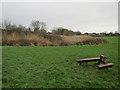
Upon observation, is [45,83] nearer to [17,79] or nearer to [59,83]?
[59,83]

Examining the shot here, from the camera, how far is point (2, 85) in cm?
226

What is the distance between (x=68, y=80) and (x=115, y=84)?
135 centimetres

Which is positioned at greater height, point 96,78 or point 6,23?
point 6,23

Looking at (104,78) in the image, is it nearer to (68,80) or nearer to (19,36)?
(68,80)

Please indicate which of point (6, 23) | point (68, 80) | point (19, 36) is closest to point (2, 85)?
point (68, 80)

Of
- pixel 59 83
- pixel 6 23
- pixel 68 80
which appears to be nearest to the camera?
pixel 59 83

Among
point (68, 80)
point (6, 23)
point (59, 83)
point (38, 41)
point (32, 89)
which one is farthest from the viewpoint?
point (6, 23)

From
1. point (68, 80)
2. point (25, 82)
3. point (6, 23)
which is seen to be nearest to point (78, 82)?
point (68, 80)

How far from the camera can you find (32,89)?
2.13 m

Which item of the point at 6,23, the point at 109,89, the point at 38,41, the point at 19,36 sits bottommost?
the point at 109,89

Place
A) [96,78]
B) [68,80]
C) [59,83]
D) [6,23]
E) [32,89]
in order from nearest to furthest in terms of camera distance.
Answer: [32,89], [59,83], [68,80], [96,78], [6,23]

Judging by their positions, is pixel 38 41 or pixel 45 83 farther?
pixel 38 41

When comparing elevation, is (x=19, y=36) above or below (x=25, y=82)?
above

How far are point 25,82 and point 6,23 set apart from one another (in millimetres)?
22873
